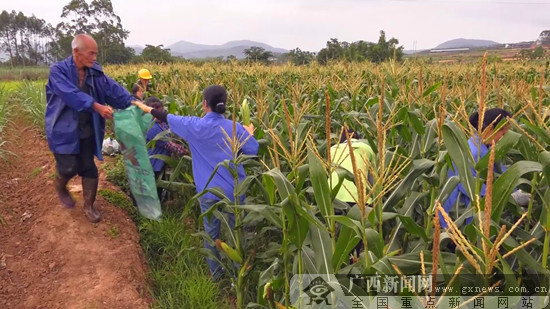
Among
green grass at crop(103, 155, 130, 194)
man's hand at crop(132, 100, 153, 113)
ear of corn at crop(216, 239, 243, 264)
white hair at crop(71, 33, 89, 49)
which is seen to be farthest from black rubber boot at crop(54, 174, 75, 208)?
ear of corn at crop(216, 239, 243, 264)

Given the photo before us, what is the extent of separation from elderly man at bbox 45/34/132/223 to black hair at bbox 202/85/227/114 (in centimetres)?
108

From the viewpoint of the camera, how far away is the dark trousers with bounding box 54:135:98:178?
13.3 feet

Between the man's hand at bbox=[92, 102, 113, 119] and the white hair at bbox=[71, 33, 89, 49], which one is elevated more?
the white hair at bbox=[71, 33, 89, 49]

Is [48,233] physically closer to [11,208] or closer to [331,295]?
[11,208]

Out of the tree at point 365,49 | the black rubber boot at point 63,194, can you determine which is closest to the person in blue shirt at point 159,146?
the black rubber boot at point 63,194

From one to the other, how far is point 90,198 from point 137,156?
0.68m

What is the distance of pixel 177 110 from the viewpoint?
5324 millimetres

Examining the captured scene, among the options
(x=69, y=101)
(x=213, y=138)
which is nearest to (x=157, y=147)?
(x=69, y=101)

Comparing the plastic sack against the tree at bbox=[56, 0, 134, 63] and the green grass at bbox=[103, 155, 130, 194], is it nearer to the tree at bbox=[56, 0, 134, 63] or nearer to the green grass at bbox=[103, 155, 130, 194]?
the green grass at bbox=[103, 155, 130, 194]

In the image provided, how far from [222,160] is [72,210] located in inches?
77.8

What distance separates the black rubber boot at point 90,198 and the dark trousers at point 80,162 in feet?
0.21

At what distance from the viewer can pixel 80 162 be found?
4152 mm

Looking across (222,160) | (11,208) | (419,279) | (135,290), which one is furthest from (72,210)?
(419,279)

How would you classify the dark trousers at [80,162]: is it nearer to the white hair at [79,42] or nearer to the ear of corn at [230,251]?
the white hair at [79,42]
